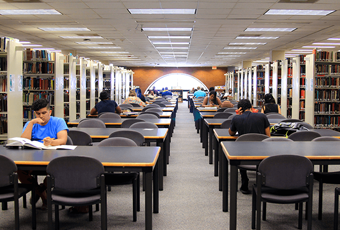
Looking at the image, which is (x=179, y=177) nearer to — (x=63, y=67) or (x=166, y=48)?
(x=63, y=67)

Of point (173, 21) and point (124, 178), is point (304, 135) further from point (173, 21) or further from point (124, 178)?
point (173, 21)

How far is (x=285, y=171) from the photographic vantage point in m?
2.70

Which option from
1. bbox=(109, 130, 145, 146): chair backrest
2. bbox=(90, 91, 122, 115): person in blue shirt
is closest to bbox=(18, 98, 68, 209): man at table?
bbox=(109, 130, 145, 146): chair backrest

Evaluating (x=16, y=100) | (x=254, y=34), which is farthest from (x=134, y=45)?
(x=16, y=100)

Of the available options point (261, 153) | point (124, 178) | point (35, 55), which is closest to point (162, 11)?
A: point (35, 55)

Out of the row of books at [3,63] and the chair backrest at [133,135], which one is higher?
the row of books at [3,63]

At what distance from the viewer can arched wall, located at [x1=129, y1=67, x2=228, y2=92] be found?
3025cm

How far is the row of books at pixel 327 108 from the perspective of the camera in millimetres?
8578

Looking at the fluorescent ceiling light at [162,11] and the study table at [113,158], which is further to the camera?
the fluorescent ceiling light at [162,11]

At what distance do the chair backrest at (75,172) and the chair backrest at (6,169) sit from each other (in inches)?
11.6

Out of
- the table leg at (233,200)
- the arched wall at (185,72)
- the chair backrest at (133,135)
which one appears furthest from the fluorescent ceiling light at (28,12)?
the arched wall at (185,72)

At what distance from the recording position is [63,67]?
890cm

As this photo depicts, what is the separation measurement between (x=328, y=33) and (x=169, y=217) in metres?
10.4

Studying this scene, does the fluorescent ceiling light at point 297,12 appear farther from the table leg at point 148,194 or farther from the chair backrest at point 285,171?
the table leg at point 148,194
